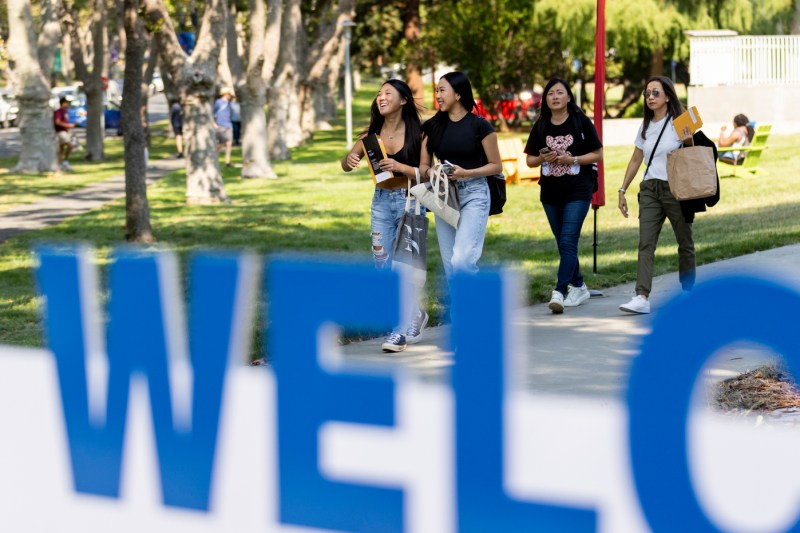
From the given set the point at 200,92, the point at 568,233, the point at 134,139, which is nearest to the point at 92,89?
the point at 200,92

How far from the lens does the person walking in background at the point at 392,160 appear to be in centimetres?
777

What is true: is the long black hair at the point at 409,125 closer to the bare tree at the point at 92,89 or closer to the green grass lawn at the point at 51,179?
the green grass lawn at the point at 51,179

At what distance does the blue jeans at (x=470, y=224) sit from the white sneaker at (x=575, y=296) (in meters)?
1.66

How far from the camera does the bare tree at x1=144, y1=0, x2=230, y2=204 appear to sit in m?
18.5

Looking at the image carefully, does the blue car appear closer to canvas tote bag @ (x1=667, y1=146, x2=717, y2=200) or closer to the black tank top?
canvas tote bag @ (x1=667, y1=146, x2=717, y2=200)

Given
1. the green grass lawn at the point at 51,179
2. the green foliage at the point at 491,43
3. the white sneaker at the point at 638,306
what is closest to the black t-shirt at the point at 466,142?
the white sneaker at the point at 638,306

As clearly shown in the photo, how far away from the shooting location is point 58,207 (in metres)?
19.7

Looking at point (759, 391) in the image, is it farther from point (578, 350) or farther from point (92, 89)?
point (92, 89)

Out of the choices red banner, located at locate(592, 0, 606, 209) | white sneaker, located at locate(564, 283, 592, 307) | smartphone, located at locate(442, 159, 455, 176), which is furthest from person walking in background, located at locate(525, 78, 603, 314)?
red banner, located at locate(592, 0, 606, 209)

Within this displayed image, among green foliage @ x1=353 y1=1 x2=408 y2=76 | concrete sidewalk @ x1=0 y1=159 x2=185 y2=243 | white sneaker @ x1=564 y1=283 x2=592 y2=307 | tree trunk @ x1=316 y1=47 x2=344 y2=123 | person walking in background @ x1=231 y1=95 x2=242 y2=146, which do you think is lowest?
white sneaker @ x1=564 y1=283 x2=592 y2=307

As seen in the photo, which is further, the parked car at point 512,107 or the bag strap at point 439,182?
the parked car at point 512,107

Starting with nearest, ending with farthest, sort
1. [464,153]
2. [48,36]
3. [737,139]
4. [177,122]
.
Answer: [464,153] < [737,139] < [48,36] < [177,122]

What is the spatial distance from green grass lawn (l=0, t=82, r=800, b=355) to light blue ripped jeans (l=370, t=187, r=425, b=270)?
3.27 feet

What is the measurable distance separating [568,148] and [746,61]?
2267cm
